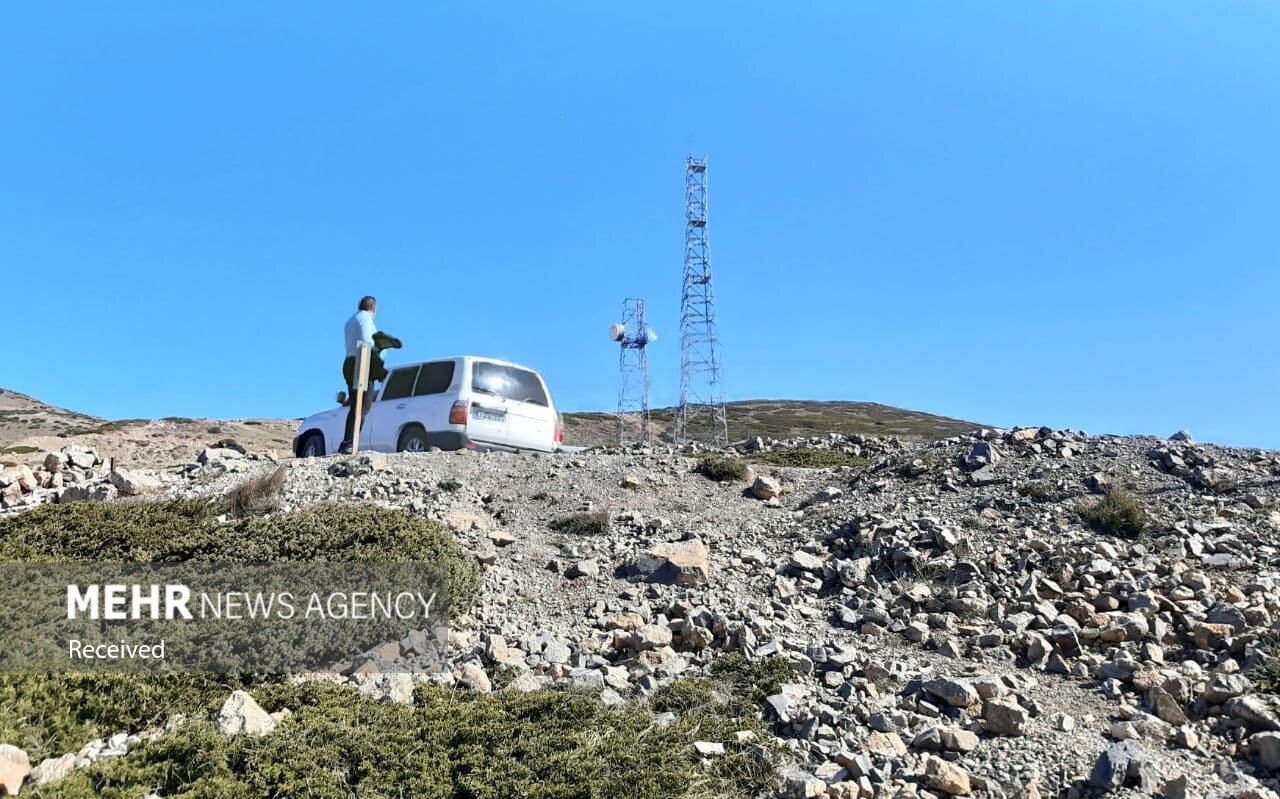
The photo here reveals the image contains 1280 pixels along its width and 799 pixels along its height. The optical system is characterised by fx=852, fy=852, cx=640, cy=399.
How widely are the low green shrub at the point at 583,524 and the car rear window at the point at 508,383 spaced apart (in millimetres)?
3357

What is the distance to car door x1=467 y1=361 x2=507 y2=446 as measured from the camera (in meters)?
13.3

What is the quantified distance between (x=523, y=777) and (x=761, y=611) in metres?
3.79

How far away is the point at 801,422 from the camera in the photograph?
72375mm

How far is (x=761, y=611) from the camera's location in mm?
8242

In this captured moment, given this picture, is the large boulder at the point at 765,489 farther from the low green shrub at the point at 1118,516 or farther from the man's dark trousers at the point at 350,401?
the man's dark trousers at the point at 350,401

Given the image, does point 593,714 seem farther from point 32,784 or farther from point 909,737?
point 32,784

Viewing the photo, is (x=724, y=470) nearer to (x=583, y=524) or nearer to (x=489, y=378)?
(x=583, y=524)

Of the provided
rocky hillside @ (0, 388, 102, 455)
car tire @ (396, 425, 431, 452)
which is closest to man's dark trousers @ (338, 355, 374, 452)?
car tire @ (396, 425, 431, 452)

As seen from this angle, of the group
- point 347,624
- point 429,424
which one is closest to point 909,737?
point 347,624

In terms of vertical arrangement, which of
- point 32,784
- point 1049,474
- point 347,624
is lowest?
point 32,784

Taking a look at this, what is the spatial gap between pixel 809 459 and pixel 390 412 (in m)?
7.76

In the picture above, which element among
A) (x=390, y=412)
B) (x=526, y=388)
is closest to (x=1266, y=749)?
(x=526, y=388)

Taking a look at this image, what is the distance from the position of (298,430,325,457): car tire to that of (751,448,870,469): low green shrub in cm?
790

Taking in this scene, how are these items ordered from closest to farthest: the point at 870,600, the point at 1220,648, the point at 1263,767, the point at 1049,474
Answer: the point at 1263,767 → the point at 1220,648 → the point at 870,600 → the point at 1049,474
